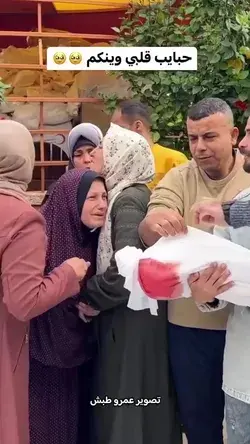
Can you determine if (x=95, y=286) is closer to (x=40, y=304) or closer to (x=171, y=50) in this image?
(x=40, y=304)

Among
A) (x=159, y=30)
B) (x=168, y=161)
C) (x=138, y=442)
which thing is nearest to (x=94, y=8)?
(x=159, y=30)

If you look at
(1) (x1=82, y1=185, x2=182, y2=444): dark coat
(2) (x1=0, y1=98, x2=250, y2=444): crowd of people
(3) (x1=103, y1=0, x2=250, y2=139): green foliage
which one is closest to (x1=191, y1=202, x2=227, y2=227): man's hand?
(2) (x1=0, y1=98, x2=250, y2=444): crowd of people

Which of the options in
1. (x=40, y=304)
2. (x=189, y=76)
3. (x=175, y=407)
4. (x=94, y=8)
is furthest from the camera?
(x=94, y=8)

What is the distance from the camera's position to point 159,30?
4086 millimetres

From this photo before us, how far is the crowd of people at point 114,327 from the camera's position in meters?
2.04

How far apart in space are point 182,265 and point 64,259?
667 millimetres

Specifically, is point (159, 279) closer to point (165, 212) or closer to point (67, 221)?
point (165, 212)

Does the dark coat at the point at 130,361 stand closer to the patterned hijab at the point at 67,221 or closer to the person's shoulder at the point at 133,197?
the person's shoulder at the point at 133,197

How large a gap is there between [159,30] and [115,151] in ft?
7.03

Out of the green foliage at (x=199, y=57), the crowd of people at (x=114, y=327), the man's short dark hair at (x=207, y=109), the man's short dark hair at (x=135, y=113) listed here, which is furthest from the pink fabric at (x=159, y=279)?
the green foliage at (x=199, y=57)

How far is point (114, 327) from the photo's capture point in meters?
2.18

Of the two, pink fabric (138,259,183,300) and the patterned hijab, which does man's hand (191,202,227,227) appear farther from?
the patterned hijab

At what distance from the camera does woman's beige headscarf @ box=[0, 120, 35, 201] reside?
6.30 feet

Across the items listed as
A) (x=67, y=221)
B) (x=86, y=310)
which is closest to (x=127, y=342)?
(x=86, y=310)
